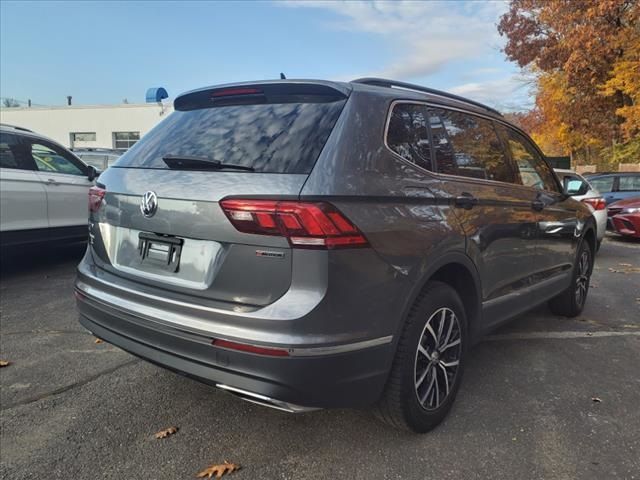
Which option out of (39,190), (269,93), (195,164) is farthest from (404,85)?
(39,190)

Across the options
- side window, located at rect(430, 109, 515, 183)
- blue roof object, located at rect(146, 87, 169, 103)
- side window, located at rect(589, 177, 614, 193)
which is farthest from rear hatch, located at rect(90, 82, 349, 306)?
blue roof object, located at rect(146, 87, 169, 103)

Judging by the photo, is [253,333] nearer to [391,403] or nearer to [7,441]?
[391,403]

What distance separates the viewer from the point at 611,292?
610cm

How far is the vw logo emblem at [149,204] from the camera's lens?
8.03ft

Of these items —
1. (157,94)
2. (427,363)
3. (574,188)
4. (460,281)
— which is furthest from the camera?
(157,94)

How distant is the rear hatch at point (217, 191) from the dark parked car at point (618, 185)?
11199mm

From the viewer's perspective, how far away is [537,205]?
12.5 feet

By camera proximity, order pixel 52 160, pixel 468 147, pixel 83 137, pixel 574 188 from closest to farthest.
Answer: pixel 468 147 < pixel 574 188 < pixel 52 160 < pixel 83 137

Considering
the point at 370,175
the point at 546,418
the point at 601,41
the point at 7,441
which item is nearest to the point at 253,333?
the point at 370,175

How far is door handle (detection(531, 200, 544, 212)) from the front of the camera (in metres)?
3.77

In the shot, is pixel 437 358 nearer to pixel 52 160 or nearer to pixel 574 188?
pixel 574 188

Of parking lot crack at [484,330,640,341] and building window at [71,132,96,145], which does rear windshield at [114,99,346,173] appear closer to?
parking lot crack at [484,330,640,341]

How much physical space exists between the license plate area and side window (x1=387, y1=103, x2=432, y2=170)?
1.14 meters

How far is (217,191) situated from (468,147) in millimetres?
1721
